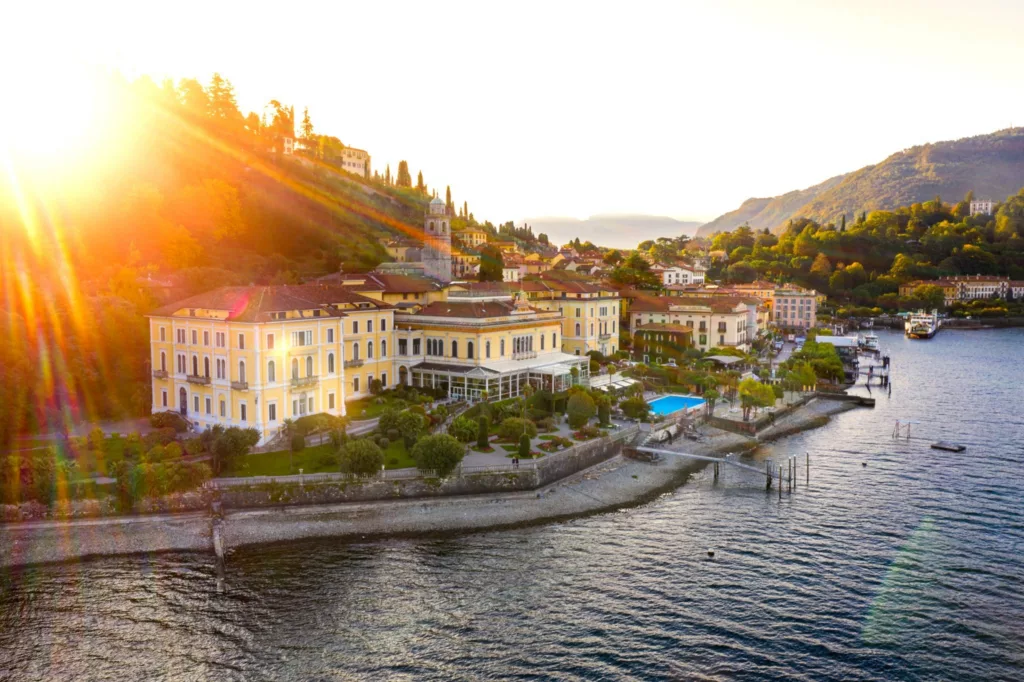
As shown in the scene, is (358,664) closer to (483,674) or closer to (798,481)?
(483,674)

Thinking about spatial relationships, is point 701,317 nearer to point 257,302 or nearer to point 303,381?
point 303,381

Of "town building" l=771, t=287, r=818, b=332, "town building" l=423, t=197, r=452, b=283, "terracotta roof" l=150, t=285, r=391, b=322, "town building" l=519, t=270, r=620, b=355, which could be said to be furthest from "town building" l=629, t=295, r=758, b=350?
"town building" l=771, t=287, r=818, b=332

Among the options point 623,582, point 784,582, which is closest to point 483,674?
point 623,582

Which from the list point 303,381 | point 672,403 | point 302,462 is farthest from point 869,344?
point 302,462

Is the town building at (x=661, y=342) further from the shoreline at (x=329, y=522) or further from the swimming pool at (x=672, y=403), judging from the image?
the shoreline at (x=329, y=522)

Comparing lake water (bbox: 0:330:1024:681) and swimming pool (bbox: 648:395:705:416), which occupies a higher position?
swimming pool (bbox: 648:395:705:416)

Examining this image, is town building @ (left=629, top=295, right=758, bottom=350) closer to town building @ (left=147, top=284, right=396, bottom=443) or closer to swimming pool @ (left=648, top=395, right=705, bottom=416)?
swimming pool @ (left=648, top=395, right=705, bottom=416)

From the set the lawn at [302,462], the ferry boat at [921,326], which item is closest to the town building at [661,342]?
the lawn at [302,462]
